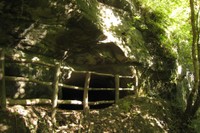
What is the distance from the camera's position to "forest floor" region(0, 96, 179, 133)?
6.06 metres

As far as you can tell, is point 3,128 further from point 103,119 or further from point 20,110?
point 103,119

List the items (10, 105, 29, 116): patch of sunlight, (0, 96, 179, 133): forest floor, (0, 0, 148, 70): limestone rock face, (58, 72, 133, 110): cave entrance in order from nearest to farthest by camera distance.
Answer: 1. (0, 96, 179, 133): forest floor
2. (10, 105, 29, 116): patch of sunlight
3. (0, 0, 148, 70): limestone rock face
4. (58, 72, 133, 110): cave entrance

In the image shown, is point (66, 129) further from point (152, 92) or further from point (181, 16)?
point (181, 16)

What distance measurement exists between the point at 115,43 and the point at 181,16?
5078 millimetres

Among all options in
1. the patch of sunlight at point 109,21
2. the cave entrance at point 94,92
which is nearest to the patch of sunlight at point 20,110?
the cave entrance at point 94,92

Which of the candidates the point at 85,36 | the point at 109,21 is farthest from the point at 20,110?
the point at 109,21

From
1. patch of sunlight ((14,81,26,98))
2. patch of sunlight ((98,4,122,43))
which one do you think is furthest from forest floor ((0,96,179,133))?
patch of sunlight ((98,4,122,43))

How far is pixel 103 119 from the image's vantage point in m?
8.19

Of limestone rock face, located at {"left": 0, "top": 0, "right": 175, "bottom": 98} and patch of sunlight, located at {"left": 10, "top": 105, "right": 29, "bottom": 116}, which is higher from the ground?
limestone rock face, located at {"left": 0, "top": 0, "right": 175, "bottom": 98}

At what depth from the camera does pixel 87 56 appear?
30.3 feet

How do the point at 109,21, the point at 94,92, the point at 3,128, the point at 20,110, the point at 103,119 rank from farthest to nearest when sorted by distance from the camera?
1. the point at 94,92
2. the point at 109,21
3. the point at 103,119
4. the point at 20,110
5. the point at 3,128

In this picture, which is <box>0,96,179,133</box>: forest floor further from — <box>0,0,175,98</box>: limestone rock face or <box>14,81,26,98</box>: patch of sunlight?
<box>0,0,175,98</box>: limestone rock face

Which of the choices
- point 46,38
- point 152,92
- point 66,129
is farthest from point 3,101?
point 152,92

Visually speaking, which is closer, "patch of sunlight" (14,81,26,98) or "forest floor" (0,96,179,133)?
"forest floor" (0,96,179,133)
